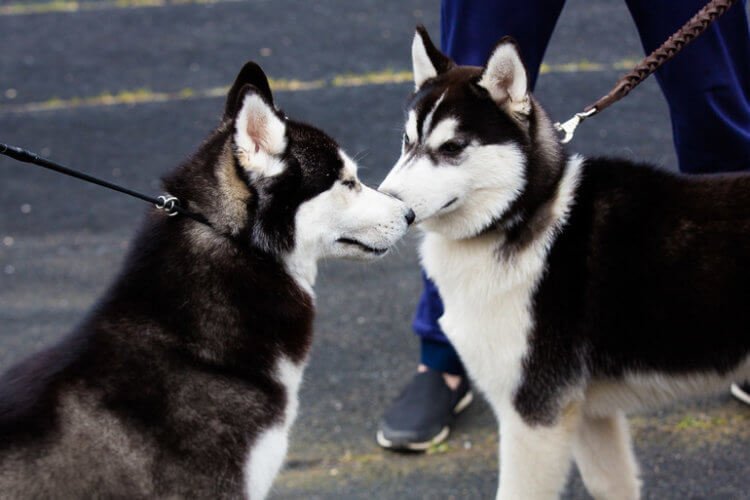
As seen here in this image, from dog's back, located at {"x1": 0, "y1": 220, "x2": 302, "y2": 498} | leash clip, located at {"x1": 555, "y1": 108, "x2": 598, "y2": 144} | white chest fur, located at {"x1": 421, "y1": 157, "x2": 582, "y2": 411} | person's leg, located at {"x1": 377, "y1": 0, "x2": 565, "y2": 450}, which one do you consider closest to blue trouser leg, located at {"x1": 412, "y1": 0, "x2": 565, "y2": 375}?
person's leg, located at {"x1": 377, "y1": 0, "x2": 565, "y2": 450}

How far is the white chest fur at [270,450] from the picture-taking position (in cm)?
282

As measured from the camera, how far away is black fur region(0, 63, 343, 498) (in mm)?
2609

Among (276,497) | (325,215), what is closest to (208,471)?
(325,215)

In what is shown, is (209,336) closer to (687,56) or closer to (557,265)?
(557,265)

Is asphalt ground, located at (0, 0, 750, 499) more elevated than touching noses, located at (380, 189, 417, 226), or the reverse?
touching noses, located at (380, 189, 417, 226)

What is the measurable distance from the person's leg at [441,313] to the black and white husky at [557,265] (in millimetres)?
421

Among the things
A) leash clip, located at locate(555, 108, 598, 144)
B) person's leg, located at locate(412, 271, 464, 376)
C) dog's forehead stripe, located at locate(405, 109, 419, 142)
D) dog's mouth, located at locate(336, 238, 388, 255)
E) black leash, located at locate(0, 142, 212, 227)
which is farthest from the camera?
person's leg, located at locate(412, 271, 464, 376)

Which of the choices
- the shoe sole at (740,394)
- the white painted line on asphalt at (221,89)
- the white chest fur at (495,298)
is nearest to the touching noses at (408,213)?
the white chest fur at (495,298)

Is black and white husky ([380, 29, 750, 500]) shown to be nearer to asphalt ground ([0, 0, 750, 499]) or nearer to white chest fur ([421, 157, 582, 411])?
white chest fur ([421, 157, 582, 411])

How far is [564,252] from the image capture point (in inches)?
131

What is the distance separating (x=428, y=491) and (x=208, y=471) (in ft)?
4.52

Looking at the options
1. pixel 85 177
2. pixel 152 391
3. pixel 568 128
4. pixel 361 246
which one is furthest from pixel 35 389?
pixel 568 128

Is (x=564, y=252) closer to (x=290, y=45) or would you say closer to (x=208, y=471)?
(x=208, y=471)

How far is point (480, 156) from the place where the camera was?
10.8 feet
